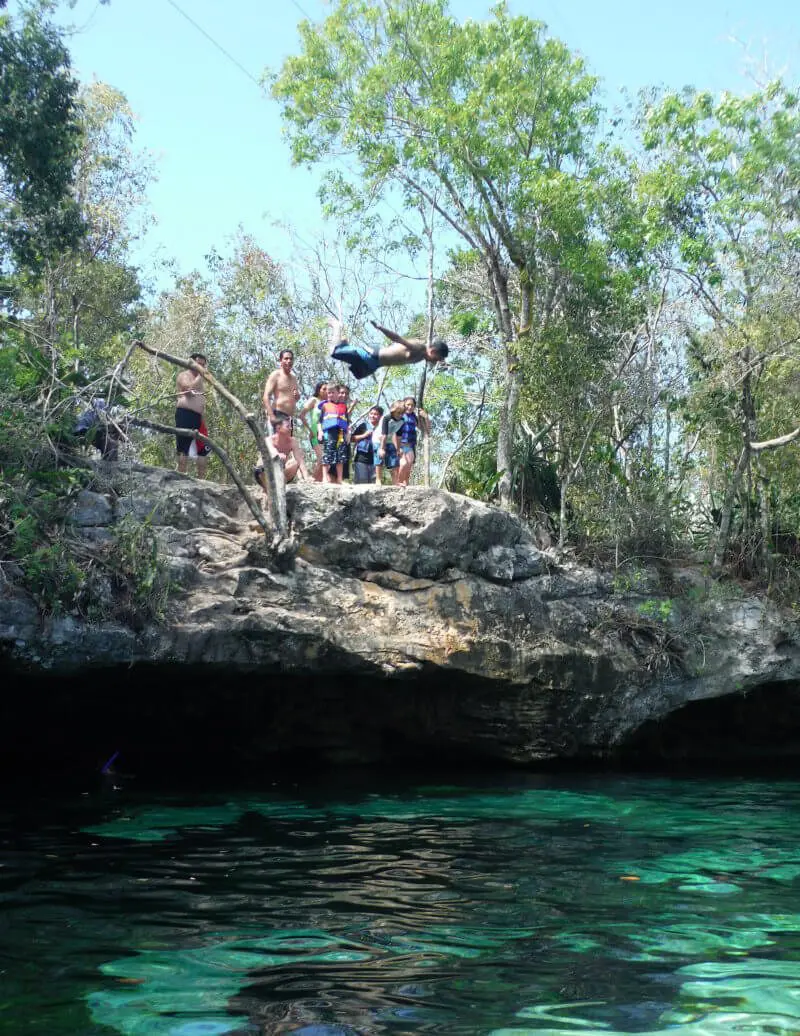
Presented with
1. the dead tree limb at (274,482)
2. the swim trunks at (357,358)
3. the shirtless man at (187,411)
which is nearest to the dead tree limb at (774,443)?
the swim trunks at (357,358)

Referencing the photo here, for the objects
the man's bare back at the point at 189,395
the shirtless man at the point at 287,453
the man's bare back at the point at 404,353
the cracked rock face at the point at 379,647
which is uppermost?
the man's bare back at the point at 189,395

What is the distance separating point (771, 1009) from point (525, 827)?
16.5 ft

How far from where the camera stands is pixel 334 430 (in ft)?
45.3

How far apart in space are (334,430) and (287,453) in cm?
71

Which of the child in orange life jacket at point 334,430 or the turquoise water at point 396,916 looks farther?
the child in orange life jacket at point 334,430

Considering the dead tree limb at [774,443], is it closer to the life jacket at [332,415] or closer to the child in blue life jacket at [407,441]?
the child in blue life jacket at [407,441]

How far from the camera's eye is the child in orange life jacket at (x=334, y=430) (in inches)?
539

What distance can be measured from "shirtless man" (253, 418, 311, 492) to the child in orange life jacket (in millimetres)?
423

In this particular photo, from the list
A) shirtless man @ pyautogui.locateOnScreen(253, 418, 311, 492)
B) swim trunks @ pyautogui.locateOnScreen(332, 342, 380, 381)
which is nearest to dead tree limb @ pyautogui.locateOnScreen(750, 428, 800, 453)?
shirtless man @ pyautogui.locateOnScreen(253, 418, 311, 492)

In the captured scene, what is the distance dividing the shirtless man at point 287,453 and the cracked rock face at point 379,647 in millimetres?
791

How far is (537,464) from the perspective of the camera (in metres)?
15.9

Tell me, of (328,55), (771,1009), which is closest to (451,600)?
(771,1009)

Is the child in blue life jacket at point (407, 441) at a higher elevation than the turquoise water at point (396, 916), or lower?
higher

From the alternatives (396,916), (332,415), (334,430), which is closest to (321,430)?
(334,430)
